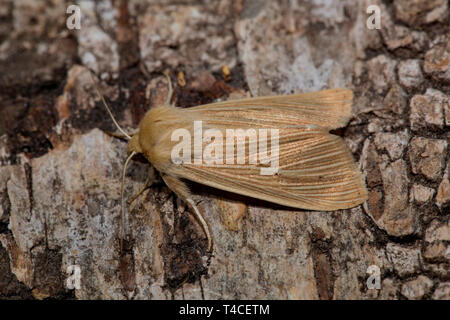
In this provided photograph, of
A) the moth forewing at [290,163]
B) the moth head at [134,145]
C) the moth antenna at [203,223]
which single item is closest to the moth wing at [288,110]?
the moth forewing at [290,163]

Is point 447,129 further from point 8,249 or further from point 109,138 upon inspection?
point 8,249

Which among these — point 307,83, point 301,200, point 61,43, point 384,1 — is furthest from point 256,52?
point 61,43

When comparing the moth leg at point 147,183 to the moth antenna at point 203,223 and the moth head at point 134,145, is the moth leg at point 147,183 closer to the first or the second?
the moth head at point 134,145

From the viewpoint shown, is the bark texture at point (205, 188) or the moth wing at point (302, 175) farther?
the moth wing at point (302, 175)

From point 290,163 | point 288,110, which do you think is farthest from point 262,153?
point 288,110

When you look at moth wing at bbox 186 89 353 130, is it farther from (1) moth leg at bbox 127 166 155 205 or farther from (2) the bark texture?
(1) moth leg at bbox 127 166 155 205

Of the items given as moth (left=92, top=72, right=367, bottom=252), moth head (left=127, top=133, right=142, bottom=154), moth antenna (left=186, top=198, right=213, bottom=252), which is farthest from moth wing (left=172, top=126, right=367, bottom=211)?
moth head (left=127, top=133, right=142, bottom=154)
